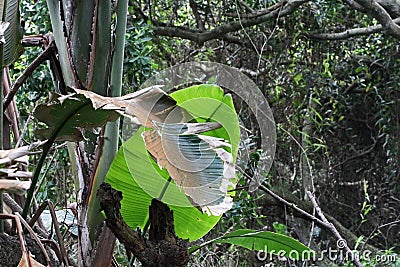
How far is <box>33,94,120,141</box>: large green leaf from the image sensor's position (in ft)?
2.36

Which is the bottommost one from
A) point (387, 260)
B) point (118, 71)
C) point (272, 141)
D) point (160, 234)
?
point (387, 260)

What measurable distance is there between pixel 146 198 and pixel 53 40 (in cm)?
32

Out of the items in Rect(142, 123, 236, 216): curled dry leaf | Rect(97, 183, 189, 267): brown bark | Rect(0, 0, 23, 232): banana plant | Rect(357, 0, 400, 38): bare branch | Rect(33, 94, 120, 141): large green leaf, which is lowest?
Rect(97, 183, 189, 267): brown bark

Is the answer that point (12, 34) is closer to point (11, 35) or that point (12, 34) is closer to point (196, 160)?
point (11, 35)

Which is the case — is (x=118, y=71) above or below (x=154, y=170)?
above

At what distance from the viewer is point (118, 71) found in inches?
36.3

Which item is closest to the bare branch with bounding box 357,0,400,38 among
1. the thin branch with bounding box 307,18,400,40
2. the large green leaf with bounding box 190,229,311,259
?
the thin branch with bounding box 307,18,400,40

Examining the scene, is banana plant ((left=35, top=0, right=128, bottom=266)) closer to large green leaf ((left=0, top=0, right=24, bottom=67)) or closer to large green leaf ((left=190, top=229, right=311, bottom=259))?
large green leaf ((left=0, top=0, right=24, bottom=67))

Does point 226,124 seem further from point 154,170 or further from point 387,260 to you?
point 387,260

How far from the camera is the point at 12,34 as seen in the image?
91cm

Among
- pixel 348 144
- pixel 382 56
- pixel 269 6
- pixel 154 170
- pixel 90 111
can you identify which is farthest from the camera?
pixel 348 144

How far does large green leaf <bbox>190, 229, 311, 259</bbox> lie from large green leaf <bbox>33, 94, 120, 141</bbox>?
13.0 inches

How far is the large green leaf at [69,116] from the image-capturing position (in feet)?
2.36

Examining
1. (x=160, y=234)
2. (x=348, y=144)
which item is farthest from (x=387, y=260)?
(x=160, y=234)
